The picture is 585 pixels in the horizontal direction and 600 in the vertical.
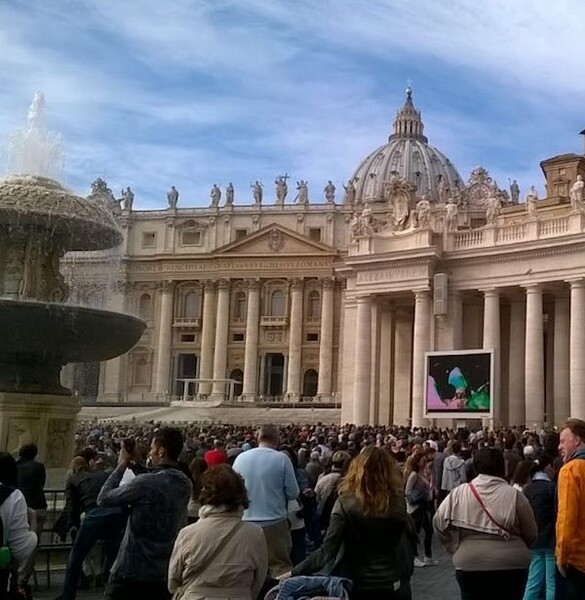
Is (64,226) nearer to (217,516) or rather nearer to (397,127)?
(217,516)

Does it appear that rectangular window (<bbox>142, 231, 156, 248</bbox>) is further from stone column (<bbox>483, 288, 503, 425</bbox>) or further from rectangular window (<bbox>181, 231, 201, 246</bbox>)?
stone column (<bbox>483, 288, 503, 425</bbox>)

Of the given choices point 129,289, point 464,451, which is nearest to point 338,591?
point 464,451

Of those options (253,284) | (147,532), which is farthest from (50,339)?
(253,284)

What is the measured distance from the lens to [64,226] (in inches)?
515

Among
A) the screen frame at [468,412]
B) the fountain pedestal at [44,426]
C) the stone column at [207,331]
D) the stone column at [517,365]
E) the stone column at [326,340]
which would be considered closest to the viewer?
the fountain pedestal at [44,426]

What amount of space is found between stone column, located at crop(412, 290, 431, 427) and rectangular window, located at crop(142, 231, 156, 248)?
149 ft

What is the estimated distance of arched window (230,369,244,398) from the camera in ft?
242

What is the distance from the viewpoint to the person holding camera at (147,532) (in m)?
5.55

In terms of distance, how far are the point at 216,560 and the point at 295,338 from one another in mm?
68205

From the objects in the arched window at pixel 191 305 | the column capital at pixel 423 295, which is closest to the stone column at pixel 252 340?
the arched window at pixel 191 305

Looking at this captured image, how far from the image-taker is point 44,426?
12.5 m

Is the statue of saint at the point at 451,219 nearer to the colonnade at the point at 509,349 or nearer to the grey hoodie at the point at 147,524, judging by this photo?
the colonnade at the point at 509,349

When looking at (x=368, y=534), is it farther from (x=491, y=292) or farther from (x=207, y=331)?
(x=207, y=331)

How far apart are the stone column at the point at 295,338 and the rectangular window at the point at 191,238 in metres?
10.1
